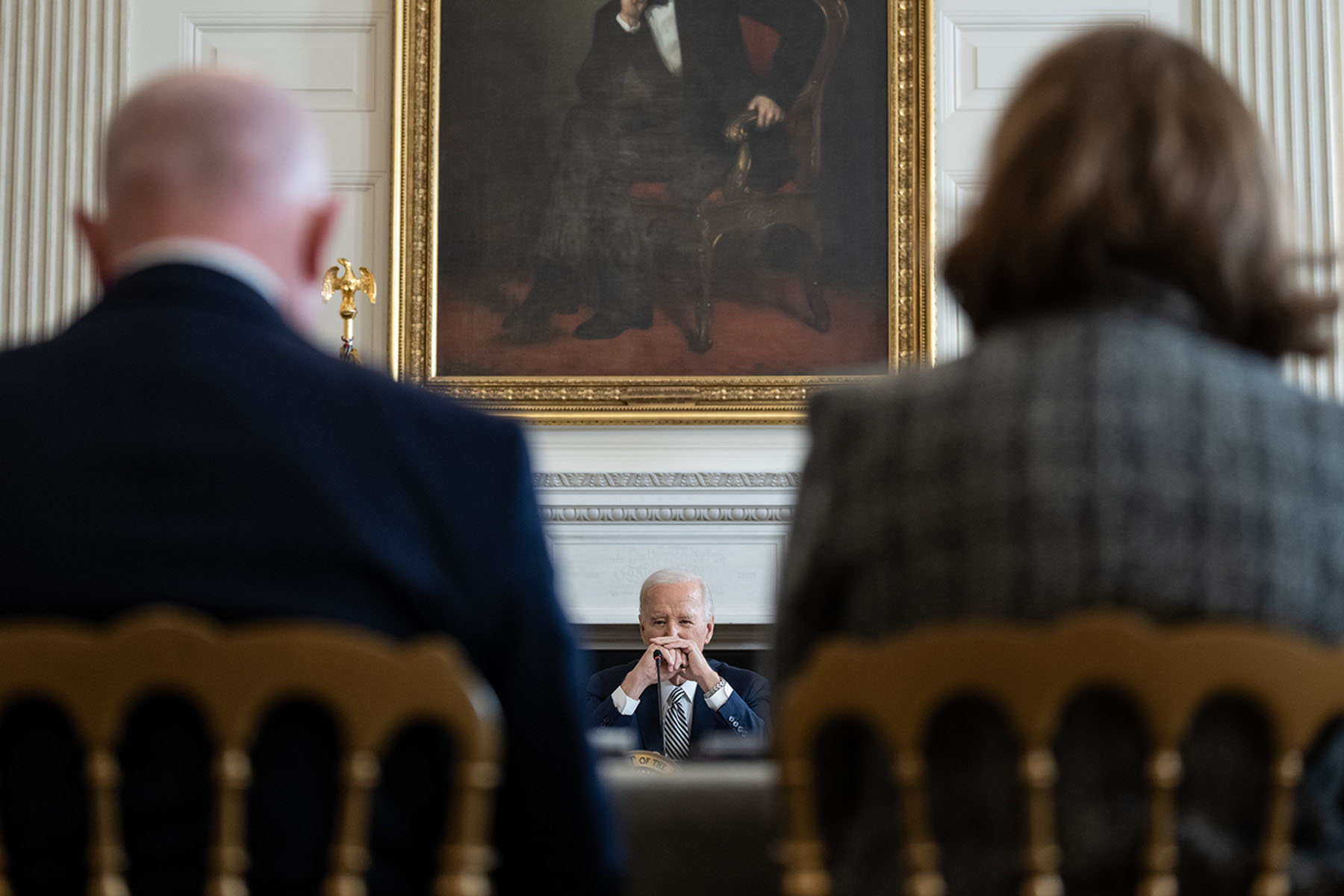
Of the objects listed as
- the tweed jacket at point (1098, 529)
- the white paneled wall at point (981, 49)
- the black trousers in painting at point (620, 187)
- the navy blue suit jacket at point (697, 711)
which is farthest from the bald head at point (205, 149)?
the white paneled wall at point (981, 49)

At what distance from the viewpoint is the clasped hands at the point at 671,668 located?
4906 millimetres

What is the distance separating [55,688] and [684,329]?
5255mm

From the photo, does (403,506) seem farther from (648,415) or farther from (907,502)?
(648,415)

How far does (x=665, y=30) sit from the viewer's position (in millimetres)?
6344

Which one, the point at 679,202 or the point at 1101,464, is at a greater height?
the point at 679,202

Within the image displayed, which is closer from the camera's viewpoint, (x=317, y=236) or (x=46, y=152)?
(x=317, y=236)

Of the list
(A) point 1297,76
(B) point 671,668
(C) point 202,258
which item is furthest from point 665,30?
(C) point 202,258

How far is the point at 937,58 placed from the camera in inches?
252

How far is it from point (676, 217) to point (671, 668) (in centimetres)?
224

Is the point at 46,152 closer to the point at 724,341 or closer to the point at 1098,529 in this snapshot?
the point at 724,341

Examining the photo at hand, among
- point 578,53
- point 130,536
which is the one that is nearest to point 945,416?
point 130,536

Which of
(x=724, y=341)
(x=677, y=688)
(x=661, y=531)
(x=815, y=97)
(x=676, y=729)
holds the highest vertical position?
(x=815, y=97)

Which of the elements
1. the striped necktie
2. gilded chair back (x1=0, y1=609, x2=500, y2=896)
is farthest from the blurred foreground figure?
the striped necktie

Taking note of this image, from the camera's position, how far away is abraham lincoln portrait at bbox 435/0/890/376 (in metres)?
6.28
